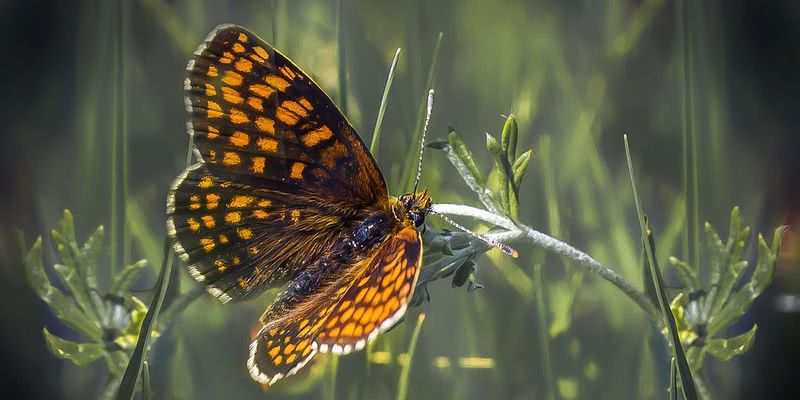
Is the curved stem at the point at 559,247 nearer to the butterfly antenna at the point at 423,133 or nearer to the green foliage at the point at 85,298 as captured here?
the butterfly antenna at the point at 423,133

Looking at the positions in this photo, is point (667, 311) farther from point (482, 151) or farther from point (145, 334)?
point (145, 334)

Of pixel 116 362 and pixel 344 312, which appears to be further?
pixel 116 362

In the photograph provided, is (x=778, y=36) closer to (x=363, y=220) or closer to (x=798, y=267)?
(x=798, y=267)

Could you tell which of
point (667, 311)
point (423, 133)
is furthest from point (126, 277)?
point (667, 311)

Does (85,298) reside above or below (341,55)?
below

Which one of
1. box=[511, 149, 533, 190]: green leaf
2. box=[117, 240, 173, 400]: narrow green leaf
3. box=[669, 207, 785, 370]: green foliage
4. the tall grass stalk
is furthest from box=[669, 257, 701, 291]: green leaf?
box=[117, 240, 173, 400]: narrow green leaf

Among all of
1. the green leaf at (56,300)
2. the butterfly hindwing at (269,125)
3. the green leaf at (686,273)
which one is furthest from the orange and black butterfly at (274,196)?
the green leaf at (686,273)

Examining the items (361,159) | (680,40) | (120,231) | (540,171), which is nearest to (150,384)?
(120,231)
